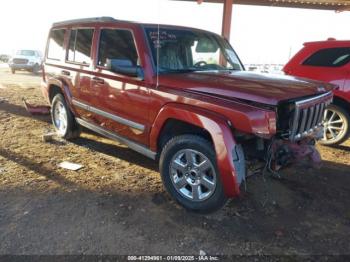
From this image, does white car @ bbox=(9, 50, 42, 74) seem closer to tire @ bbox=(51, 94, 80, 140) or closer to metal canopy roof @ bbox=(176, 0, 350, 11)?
metal canopy roof @ bbox=(176, 0, 350, 11)

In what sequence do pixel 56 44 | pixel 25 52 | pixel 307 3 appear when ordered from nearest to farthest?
pixel 56 44, pixel 307 3, pixel 25 52

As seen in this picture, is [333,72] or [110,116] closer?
[110,116]

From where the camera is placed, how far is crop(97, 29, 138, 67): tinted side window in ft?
13.4

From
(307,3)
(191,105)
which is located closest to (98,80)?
(191,105)

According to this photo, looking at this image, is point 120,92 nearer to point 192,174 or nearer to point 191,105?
point 191,105

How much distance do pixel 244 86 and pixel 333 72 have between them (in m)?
3.45

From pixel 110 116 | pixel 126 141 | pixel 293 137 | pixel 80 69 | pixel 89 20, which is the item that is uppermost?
pixel 89 20

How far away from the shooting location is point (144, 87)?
3.89 metres

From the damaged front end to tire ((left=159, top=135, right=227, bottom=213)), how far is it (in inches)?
23.0

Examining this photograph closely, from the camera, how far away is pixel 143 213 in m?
3.58

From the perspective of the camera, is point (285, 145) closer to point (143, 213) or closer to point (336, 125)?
point (143, 213)

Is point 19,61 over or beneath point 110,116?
beneath

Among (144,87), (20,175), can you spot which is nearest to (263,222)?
(144,87)

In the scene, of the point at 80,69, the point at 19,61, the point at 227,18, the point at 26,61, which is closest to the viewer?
the point at 80,69
